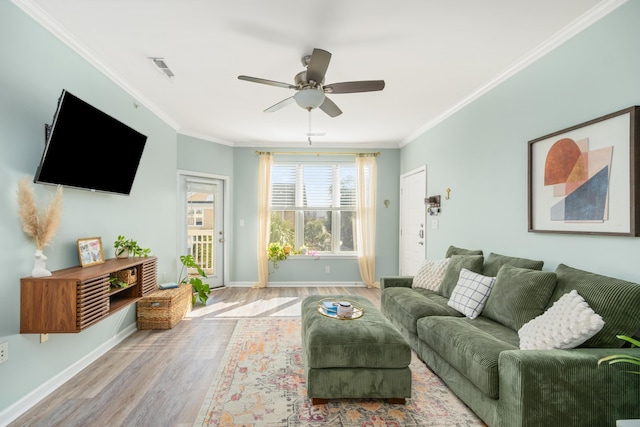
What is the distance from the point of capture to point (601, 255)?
2.10 meters

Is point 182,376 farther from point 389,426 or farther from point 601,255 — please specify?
point 601,255

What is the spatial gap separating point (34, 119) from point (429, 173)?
4.43 meters

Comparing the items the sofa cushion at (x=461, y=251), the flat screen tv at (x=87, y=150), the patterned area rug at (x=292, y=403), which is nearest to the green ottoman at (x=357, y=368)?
the patterned area rug at (x=292, y=403)

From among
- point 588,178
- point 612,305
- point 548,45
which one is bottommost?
point 612,305

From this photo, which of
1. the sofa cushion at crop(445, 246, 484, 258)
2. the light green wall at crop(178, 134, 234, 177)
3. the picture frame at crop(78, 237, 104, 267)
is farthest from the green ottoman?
the light green wall at crop(178, 134, 234, 177)

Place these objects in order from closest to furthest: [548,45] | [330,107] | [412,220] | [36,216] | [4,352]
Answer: [4,352] → [36,216] → [548,45] → [330,107] → [412,220]

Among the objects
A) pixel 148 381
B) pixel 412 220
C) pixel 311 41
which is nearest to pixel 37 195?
pixel 148 381

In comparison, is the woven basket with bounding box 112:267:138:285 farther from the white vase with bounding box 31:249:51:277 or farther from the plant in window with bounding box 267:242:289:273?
the plant in window with bounding box 267:242:289:273

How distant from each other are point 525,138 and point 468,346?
190 centimetres

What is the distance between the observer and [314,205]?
6.00m

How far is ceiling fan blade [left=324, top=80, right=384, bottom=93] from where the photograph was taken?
2.54 m

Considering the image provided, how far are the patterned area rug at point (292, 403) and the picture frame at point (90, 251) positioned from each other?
1.45 meters

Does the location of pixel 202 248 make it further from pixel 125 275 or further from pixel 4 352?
pixel 4 352

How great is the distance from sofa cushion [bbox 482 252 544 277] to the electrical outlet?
12.1ft
